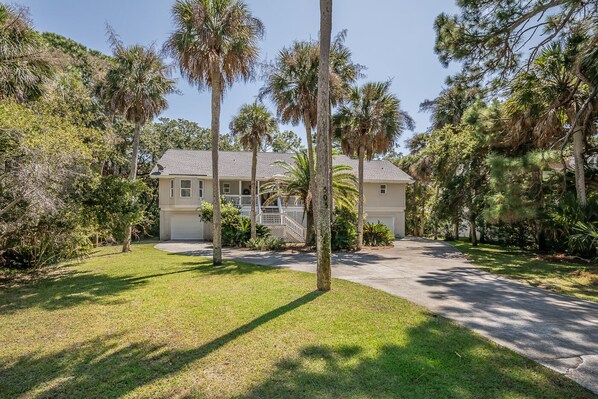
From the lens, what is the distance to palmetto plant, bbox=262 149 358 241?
57.6 ft

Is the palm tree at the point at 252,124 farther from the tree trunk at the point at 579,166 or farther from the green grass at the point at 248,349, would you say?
the tree trunk at the point at 579,166

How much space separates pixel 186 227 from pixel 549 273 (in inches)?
853

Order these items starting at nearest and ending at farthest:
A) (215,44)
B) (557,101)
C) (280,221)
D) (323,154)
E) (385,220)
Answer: (323,154)
(215,44)
(557,101)
(280,221)
(385,220)

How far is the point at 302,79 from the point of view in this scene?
15234 millimetres

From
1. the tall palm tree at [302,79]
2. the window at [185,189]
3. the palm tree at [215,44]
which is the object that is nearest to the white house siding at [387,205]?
the tall palm tree at [302,79]

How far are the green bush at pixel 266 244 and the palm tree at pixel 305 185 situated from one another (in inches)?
81.4

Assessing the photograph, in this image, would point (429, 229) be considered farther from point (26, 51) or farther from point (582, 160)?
point (26, 51)

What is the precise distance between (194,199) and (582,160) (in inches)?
866

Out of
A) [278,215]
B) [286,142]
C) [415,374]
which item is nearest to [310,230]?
[278,215]

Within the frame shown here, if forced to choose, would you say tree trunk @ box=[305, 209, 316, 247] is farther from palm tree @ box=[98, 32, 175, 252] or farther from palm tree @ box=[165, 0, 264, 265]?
palm tree @ box=[98, 32, 175, 252]

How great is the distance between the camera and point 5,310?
6.62 meters

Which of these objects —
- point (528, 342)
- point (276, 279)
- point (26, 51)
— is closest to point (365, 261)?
point (276, 279)

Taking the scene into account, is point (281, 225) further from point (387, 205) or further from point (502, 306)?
point (502, 306)

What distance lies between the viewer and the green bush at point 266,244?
17.4 meters
